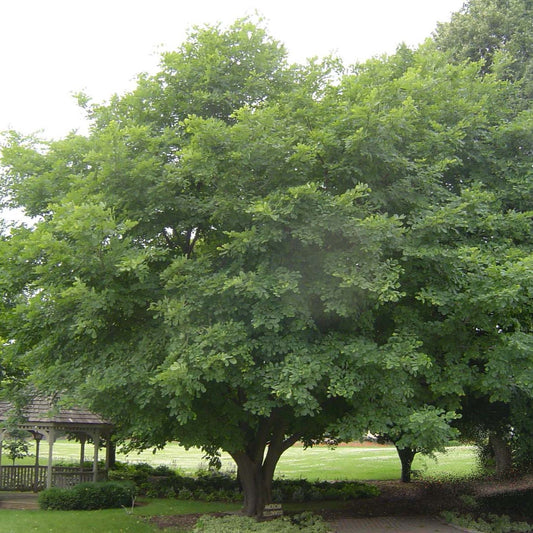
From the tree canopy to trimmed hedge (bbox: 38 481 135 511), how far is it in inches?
290

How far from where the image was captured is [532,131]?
13.6 m

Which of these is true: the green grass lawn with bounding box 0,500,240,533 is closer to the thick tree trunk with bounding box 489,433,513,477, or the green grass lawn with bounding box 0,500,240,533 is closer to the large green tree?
the large green tree

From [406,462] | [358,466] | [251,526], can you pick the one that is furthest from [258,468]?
[358,466]

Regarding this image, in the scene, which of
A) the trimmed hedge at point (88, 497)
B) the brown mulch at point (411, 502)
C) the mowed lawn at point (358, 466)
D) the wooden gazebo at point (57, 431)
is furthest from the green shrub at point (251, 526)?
the mowed lawn at point (358, 466)

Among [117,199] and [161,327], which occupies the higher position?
[117,199]

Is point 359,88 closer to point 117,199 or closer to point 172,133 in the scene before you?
point 172,133

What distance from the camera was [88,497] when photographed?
19.2 metres

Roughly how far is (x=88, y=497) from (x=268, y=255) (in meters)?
12.4

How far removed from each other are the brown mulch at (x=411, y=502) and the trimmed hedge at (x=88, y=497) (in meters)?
2.43

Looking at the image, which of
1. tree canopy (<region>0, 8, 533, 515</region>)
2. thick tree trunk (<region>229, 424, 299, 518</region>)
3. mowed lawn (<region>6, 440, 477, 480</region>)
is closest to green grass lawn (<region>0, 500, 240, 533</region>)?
thick tree trunk (<region>229, 424, 299, 518</region>)

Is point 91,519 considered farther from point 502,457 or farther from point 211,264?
point 502,457

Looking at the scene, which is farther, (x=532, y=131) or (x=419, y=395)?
(x=532, y=131)

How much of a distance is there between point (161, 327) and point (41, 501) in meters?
11.0

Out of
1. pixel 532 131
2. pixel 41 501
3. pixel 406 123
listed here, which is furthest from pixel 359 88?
pixel 41 501
